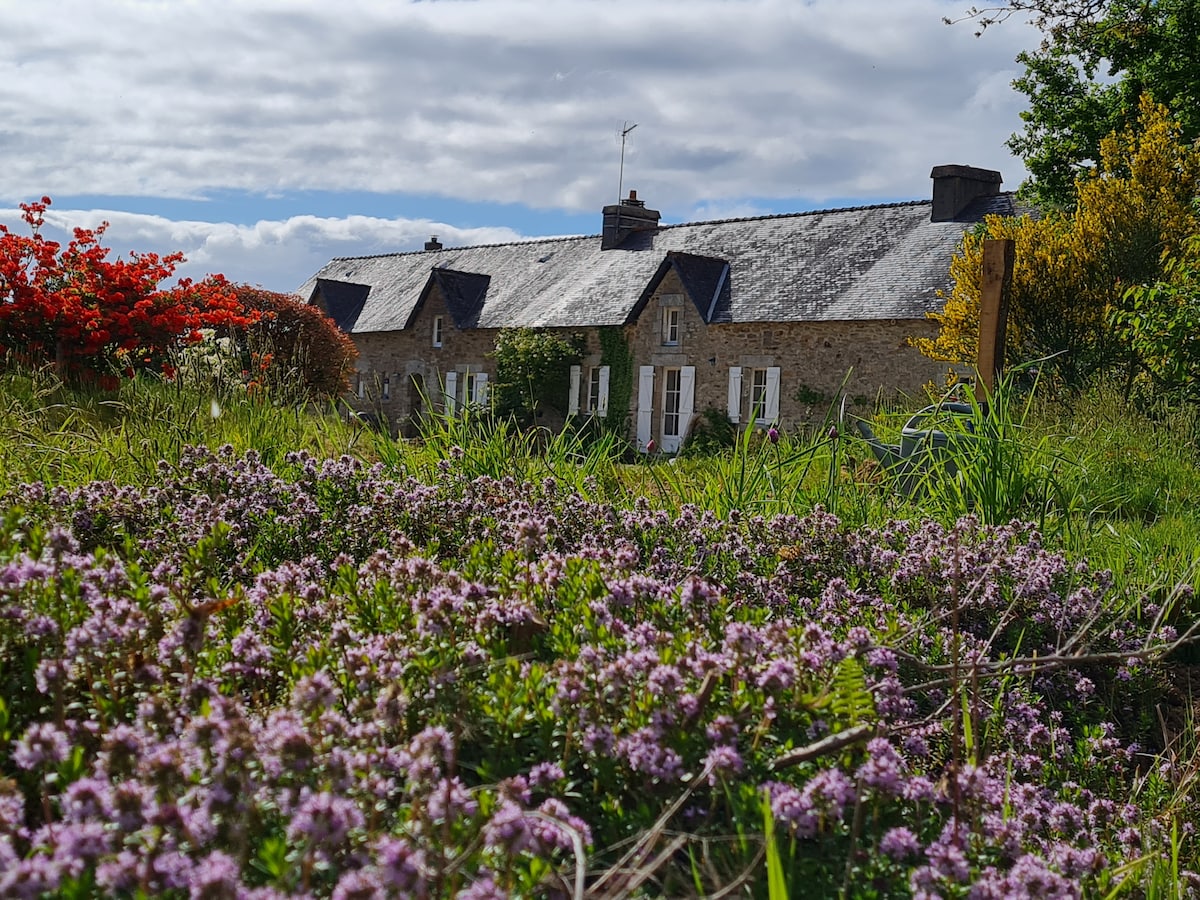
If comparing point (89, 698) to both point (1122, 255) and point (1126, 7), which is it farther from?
point (1126, 7)

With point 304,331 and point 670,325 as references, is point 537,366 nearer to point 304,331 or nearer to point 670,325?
point 670,325

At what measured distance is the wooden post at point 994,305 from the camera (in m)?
8.00

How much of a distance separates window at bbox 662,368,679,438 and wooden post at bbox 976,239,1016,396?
19250 mm

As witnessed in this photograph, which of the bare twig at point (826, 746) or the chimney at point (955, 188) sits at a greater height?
the chimney at point (955, 188)

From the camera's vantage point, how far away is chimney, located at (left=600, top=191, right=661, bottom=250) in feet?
107

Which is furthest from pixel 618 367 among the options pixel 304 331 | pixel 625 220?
pixel 304 331

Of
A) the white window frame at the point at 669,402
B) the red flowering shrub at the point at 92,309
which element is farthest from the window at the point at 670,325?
the red flowering shrub at the point at 92,309

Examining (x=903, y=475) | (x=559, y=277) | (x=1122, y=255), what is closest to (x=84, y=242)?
(x=903, y=475)

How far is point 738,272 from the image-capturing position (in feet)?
91.0

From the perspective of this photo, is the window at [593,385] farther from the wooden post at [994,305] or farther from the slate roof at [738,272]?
the wooden post at [994,305]

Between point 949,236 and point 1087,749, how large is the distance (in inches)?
907

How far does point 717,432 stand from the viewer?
25.9m

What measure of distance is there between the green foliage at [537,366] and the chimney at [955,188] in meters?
9.33

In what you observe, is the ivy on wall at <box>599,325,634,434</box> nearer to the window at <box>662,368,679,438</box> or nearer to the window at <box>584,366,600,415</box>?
the window at <box>584,366,600,415</box>
